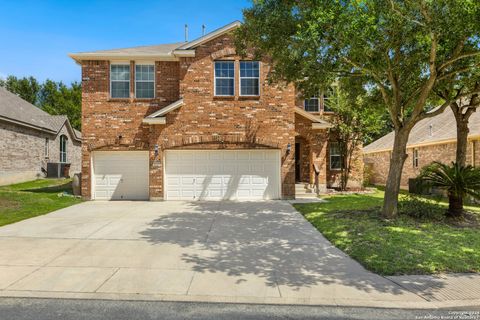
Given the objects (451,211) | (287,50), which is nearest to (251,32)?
(287,50)

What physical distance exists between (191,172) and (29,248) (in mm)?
8504

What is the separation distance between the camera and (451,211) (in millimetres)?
9438

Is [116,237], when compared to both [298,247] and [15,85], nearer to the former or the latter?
[298,247]

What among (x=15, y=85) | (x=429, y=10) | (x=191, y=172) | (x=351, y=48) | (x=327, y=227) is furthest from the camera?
(x=15, y=85)

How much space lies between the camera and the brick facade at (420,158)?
50.6ft

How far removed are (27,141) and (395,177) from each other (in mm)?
23688

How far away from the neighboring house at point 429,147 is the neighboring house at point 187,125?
28.9 feet

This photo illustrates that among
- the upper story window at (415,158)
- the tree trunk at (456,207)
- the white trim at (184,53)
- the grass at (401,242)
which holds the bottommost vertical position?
the grass at (401,242)

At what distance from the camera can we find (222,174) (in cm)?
1495

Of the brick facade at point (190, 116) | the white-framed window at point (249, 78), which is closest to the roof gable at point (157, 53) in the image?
the brick facade at point (190, 116)

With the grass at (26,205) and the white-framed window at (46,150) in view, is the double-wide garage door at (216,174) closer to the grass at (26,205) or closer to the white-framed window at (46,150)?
the grass at (26,205)

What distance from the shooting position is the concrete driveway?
4.73 meters

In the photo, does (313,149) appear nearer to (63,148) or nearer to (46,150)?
(46,150)

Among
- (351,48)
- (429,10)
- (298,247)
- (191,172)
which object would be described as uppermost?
(429,10)
